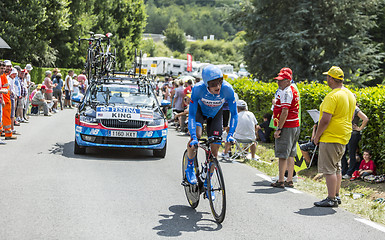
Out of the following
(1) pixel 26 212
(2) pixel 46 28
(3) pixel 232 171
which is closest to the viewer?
(1) pixel 26 212

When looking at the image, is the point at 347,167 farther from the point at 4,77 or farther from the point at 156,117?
the point at 4,77

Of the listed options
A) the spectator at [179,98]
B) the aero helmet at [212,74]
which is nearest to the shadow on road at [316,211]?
the aero helmet at [212,74]

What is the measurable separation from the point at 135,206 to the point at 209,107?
167 cm

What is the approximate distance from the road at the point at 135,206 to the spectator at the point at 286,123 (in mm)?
525

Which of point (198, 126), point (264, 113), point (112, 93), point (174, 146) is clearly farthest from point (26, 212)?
point (264, 113)

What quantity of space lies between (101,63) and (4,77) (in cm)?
626

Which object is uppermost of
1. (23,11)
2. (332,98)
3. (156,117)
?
(23,11)

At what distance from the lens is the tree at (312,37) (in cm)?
3250

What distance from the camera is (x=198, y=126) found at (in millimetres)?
7207

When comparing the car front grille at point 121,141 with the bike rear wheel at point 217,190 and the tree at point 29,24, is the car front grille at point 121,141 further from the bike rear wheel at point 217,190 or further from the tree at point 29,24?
Result: the tree at point 29,24

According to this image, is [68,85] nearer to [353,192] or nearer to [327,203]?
[353,192]

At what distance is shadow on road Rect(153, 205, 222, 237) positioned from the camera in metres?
6.17

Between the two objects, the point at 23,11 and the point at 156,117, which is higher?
the point at 23,11

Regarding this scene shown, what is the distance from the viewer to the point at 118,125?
11.7 metres
